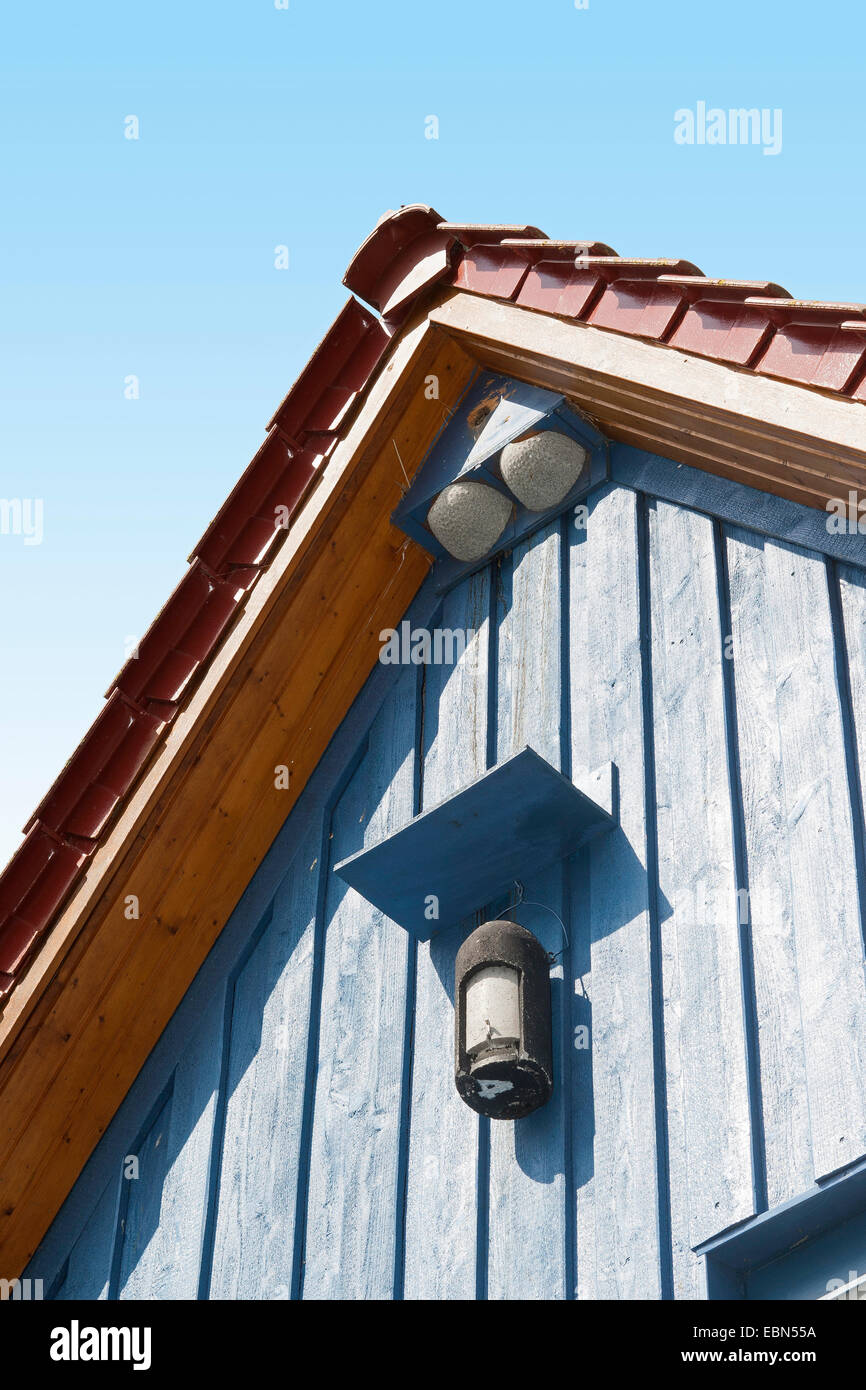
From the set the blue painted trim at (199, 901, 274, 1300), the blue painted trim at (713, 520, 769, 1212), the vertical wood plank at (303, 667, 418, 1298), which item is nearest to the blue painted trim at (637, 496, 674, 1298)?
the blue painted trim at (713, 520, 769, 1212)

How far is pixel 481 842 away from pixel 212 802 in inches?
39.2

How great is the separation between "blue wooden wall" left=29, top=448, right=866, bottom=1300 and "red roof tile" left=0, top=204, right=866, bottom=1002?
0.46 metres

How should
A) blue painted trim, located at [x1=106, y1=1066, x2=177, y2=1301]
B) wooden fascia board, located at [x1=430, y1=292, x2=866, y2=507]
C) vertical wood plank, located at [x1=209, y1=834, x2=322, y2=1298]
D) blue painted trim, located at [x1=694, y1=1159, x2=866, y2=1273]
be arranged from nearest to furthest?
blue painted trim, located at [x1=694, y1=1159, x2=866, y2=1273]
wooden fascia board, located at [x1=430, y1=292, x2=866, y2=507]
vertical wood plank, located at [x1=209, y1=834, x2=322, y2=1298]
blue painted trim, located at [x1=106, y1=1066, x2=177, y2=1301]

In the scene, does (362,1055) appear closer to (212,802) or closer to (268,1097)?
(268,1097)

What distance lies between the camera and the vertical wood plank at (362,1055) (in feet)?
11.9

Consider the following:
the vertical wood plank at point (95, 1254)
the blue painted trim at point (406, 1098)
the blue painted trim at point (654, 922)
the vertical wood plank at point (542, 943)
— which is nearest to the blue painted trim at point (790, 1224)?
the blue painted trim at point (654, 922)

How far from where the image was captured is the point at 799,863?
3266 mm

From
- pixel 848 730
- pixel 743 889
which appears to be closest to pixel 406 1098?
pixel 743 889

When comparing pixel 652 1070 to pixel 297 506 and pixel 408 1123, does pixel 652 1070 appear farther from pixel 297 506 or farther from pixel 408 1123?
pixel 297 506

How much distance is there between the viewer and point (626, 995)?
3443 mm

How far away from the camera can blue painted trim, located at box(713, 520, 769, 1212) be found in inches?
118

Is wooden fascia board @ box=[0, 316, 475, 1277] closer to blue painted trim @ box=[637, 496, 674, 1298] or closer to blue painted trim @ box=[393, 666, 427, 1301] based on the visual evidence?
blue painted trim @ box=[393, 666, 427, 1301]

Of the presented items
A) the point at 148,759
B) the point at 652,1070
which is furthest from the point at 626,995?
the point at 148,759
